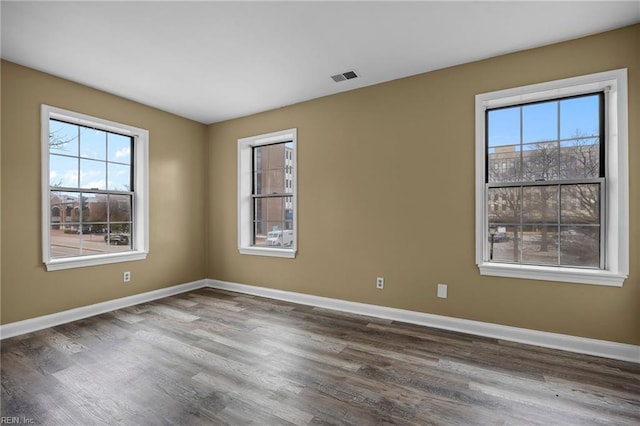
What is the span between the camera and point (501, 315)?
2811 mm

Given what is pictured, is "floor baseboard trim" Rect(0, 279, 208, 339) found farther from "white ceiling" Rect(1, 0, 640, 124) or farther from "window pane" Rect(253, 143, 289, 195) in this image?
"white ceiling" Rect(1, 0, 640, 124)

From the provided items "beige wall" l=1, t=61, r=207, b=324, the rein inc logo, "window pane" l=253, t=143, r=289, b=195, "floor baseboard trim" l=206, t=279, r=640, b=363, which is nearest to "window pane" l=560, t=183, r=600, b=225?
"floor baseboard trim" l=206, t=279, r=640, b=363

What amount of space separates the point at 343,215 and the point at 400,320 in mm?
1365

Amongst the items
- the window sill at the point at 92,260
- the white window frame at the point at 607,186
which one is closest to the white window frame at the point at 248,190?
the window sill at the point at 92,260

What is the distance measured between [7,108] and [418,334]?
457cm

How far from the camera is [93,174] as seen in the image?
11.9 feet

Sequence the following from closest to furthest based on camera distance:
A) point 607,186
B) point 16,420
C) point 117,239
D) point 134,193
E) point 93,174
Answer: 1. point 16,420
2. point 607,186
3. point 93,174
4. point 117,239
5. point 134,193

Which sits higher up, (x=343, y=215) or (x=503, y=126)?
(x=503, y=126)

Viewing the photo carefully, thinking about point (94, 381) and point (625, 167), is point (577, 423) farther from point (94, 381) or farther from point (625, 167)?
point (94, 381)

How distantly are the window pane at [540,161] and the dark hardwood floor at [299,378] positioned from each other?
157 cm

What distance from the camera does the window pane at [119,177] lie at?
3.81m

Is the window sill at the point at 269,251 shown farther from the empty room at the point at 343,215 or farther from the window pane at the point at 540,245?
the window pane at the point at 540,245

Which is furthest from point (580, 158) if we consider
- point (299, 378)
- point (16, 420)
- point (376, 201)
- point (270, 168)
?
point (16, 420)

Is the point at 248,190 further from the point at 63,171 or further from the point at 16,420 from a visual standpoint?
the point at 16,420
